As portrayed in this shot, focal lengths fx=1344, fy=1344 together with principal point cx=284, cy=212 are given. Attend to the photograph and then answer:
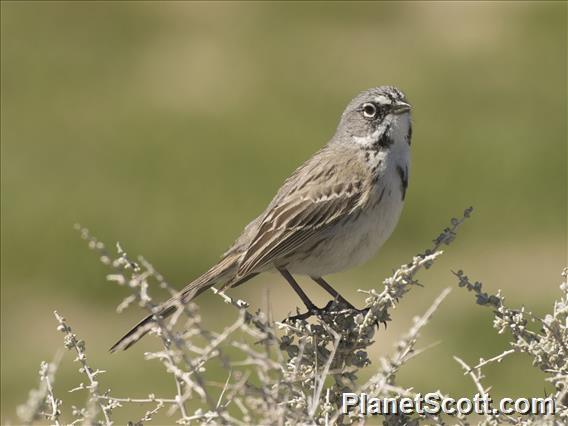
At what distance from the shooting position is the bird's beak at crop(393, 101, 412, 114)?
8.23 meters

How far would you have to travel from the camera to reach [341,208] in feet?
26.9

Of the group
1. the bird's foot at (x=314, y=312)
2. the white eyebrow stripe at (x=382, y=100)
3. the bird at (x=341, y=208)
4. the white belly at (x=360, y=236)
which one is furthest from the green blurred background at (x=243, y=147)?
the bird's foot at (x=314, y=312)

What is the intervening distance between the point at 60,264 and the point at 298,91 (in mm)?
7928

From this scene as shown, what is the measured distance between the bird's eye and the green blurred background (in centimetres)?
537

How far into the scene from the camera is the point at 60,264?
18688mm

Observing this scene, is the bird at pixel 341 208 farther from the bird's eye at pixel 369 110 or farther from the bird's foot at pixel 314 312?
the bird's foot at pixel 314 312

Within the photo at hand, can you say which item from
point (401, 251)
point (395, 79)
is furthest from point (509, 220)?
point (395, 79)

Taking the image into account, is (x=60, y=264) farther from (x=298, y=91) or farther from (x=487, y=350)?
(x=298, y=91)

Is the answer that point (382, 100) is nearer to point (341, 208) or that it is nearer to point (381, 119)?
point (381, 119)

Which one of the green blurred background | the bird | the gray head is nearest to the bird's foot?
the bird

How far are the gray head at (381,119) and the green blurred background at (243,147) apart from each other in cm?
531

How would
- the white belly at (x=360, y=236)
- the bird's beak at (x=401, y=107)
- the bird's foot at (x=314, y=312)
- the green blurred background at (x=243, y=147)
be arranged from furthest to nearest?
the green blurred background at (x=243, y=147) → the bird's beak at (x=401, y=107) → the white belly at (x=360, y=236) → the bird's foot at (x=314, y=312)

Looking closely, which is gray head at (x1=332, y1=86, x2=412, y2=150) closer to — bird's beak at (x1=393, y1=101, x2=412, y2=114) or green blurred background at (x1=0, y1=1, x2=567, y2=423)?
bird's beak at (x1=393, y1=101, x2=412, y2=114)

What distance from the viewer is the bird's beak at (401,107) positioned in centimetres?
823
